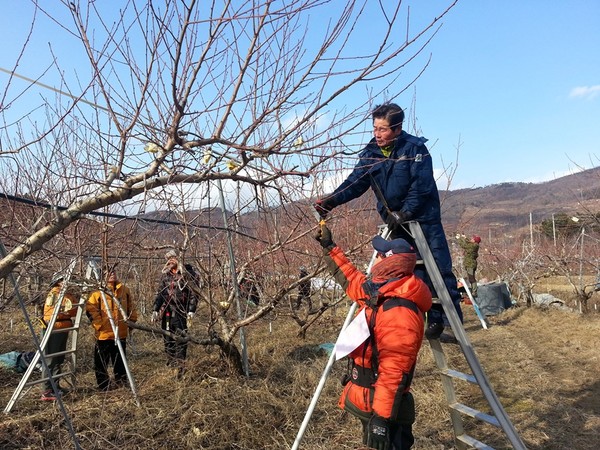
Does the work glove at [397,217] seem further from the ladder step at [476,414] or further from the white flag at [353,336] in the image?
the ladder step at [476,414]

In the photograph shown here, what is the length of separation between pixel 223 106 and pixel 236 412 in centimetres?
297

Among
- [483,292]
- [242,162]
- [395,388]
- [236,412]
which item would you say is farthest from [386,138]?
[483,292]


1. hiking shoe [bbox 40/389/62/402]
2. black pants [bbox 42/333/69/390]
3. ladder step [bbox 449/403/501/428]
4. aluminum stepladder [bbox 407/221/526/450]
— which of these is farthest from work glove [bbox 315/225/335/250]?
black pants [bbox 42/333/69/390]

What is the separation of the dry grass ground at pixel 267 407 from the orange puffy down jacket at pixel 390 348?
5.14 ft

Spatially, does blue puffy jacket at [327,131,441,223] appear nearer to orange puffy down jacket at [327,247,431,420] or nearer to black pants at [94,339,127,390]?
orange puffy down jacket at [327,247,431,420]

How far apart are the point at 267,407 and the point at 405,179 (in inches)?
106

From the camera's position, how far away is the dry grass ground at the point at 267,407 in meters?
4.25

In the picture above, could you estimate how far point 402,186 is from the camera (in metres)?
3.17

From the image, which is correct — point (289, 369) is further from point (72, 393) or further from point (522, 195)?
point (522, 195)

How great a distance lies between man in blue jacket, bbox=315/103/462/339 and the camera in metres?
3.03

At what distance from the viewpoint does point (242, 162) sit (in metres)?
2.56

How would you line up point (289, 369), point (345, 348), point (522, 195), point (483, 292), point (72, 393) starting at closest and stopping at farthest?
point (345, 348) → point (72, 393) → point (289, 369) → point (483, 292) → point (522, 195)

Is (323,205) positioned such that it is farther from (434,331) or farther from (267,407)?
(267,407)

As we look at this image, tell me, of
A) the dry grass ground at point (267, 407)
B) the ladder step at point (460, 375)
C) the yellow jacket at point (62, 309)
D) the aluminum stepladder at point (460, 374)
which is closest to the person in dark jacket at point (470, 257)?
the dry grass ground at point (267, 407)
